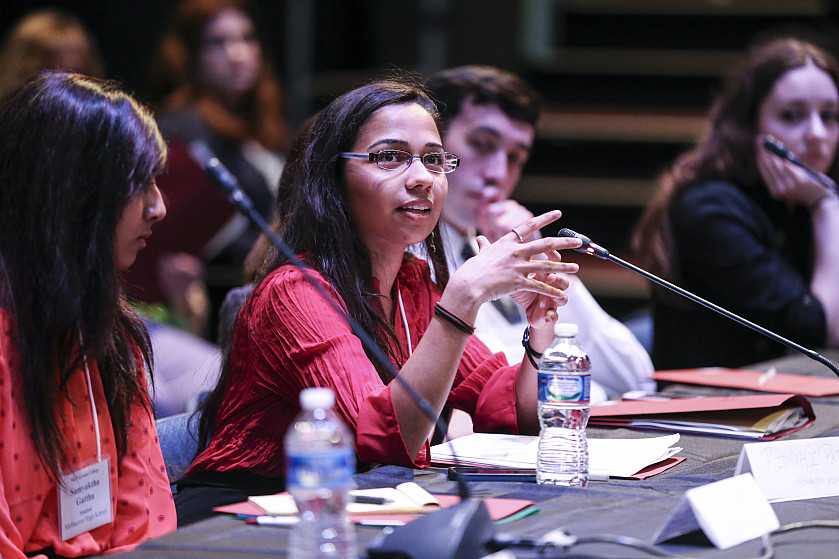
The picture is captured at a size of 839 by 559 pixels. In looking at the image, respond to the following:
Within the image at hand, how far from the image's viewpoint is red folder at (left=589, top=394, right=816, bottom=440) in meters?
1.84

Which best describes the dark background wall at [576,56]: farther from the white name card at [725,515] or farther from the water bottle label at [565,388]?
the white name card at [725,515]

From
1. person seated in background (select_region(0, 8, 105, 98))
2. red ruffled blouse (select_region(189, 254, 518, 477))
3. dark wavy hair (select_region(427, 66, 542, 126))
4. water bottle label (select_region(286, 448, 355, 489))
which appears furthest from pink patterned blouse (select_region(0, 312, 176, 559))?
person seated in background (select_region(0, 8, 105, 98))

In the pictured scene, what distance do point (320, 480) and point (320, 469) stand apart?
1 cm

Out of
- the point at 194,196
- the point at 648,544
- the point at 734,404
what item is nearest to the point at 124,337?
the point at 648,544

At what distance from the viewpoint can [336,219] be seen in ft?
5.74

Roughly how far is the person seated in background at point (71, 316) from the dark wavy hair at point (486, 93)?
1.29 meters

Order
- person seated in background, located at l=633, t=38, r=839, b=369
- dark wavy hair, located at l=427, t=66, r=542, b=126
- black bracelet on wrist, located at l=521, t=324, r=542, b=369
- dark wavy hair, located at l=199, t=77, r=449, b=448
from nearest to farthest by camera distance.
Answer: dark wavy hair, located at l=199, t=77, r=449, b=448 < black bracelet on wrist, located at l=521, t=324, r=542, b=369 < dark wavy hair, located at l=427, t=66, r=542, b=126 < person seated in background, located at l=633, t=38, r=839, b=369

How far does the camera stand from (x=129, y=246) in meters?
1.56

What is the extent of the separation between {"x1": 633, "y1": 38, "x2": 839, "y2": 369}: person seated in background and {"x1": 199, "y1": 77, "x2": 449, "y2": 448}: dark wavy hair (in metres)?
1.40

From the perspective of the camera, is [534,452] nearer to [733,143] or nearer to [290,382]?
[290,382]

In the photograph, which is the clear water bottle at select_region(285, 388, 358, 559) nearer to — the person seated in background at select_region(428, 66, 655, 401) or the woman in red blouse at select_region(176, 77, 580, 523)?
the woman in red blouse at select_region(176, 77, 580, 523)

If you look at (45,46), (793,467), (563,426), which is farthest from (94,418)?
(45,46)

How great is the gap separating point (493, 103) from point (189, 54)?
1.77 meters

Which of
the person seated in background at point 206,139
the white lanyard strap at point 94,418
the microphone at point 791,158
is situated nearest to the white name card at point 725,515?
the white lanyard strap at point 94,418
